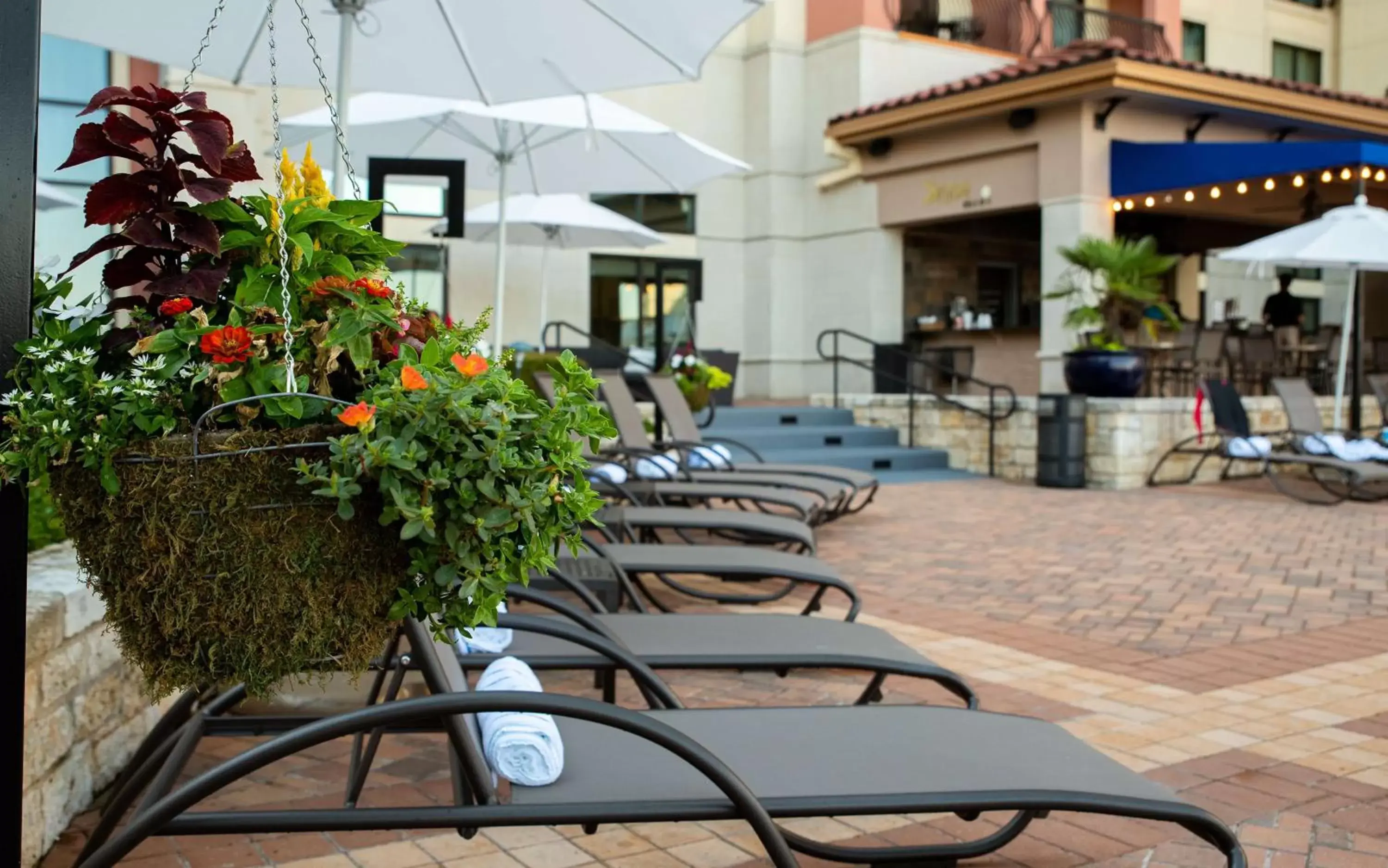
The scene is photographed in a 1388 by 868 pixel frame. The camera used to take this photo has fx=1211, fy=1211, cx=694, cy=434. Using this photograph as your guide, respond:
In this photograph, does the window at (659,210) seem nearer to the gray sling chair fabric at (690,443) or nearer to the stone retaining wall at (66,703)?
the gray sling chair fabric at (690,443)

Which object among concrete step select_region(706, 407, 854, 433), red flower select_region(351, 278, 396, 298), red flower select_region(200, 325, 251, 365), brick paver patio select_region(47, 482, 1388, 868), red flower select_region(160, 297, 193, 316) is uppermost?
red flower select_region(351, 278, 396, 298)

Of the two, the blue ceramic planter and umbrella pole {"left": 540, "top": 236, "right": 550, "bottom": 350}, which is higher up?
umbrella pole {"left": 540, "top": 236, "right": 550, "bottom": 350}

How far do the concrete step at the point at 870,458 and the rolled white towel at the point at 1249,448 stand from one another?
308cm

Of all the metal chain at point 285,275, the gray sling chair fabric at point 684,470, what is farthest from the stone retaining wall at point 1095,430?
the metal chain at point 285,275

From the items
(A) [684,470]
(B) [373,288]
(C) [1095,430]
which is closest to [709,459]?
(A) [684,470]

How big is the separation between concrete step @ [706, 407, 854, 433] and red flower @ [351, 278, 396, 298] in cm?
1154

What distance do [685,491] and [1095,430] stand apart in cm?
683

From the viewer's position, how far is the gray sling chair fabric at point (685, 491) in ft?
20.8

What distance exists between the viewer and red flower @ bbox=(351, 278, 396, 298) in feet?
5.64

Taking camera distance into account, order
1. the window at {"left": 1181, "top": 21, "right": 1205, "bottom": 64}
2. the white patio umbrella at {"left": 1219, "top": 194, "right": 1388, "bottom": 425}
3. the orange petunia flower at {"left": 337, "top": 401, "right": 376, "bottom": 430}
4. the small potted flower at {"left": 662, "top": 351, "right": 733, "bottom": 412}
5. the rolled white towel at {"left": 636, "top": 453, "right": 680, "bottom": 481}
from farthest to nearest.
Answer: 1. the window at {"left": 1181, "top": 21, "right": 1205, "bottom": 64}
2. the small potted flower at {"left": 662, "top": 351, "right": 733, "bottom": 412}
3. the white patio umbrella at {"left": 1219, "top": 194, "right": 1388, "bottom": 425}
4. the rolled white towel at {"left": 636, "top": 453, "right": 680, "bottom": 481}
5. the orange petunia flower at {"left": 337, "top": 401, "right": 376, "bottom": 430}

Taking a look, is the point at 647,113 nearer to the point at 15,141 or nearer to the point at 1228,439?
the point at 1228,439

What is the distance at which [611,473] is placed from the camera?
683 centimetres

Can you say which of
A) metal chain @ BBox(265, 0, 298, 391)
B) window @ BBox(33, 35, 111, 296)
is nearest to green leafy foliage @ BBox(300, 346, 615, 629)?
metal chain @ BBox(265, 0, 298, 391)

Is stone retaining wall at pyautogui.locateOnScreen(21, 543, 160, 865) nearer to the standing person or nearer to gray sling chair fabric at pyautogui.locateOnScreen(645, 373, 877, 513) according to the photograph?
gray sling chair fabric at pyautogui.locateOnScreen(645, 373, 877, 513)
